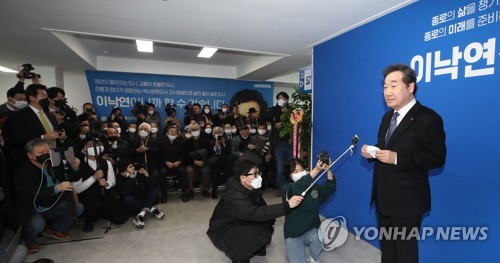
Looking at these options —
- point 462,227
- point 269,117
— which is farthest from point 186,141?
point 462,227

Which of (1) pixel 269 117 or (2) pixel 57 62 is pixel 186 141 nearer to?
(1) pixel 269 117

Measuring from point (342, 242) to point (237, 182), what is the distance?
67.8 inches

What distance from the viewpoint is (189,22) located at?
3488 millimetres

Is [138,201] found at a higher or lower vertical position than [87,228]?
higher

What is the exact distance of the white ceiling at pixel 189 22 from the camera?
291cm

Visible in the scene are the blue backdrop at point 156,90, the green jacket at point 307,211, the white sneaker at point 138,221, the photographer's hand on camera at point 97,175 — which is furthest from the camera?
the blue backdrop at point 156,90

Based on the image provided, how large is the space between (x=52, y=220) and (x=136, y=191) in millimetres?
991

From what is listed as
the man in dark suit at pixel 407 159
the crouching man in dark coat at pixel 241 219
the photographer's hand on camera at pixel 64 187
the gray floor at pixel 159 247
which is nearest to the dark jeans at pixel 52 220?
the gray floor at pixel 159 247

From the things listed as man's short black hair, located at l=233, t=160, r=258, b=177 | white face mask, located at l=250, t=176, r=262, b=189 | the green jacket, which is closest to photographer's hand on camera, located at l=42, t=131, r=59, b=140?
man's short black hair, located at l=233, t=160, r=258, b=177

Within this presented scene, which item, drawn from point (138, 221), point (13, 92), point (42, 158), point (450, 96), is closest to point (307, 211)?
point (450, 96)

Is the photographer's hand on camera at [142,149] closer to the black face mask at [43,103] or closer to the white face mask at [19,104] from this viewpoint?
the black face mask at [43,103]

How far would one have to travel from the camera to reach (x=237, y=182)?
232 cm

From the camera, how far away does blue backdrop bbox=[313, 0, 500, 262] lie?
1986 mm

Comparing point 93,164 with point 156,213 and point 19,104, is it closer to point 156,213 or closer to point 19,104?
point 156,213
